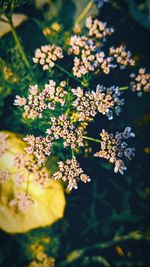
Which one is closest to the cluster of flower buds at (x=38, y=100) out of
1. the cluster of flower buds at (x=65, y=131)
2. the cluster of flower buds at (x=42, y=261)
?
the cluster of flower buds at (x=65, y=131)

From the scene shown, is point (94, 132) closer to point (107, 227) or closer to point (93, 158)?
point (93, 158)

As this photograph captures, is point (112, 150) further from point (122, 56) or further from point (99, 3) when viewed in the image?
point (99, 3)

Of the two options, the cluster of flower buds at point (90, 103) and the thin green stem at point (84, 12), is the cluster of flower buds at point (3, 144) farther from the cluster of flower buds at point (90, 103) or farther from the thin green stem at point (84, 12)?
the thin green stem at point (84, 12)

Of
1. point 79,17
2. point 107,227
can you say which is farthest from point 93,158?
point 79,17

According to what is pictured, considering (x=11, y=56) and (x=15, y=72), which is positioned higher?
(x=11, y=56)

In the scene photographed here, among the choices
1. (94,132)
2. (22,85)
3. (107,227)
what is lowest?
(107,227)

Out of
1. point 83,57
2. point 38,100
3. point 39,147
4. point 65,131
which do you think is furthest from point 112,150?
point 83,57

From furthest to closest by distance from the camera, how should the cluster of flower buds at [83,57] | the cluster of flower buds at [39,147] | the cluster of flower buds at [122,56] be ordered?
the cluster of flower buds at [122,56] → the cluster of flower buds at [83,57] → the cluster of flower buds at [39,147]

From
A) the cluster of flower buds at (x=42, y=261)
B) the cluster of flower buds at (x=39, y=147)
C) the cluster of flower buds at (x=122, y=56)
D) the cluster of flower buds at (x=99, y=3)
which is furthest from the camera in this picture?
the cluster of flower buds at (x=99, y=3)

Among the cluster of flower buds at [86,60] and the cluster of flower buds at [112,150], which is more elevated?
the cluster of flower buds at [86,60]
